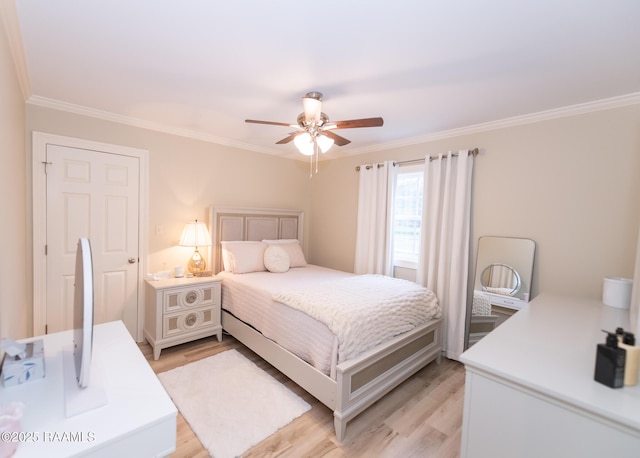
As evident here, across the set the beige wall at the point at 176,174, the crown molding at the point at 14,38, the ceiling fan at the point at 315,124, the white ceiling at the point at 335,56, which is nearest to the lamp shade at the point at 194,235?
the beige wall at the point at 176,174

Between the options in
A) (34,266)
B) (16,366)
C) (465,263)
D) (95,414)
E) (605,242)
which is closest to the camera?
(95,414)

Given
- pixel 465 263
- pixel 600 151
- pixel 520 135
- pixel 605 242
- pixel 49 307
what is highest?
pixel 520 135

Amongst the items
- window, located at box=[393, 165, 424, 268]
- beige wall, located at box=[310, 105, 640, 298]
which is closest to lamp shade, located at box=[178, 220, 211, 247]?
window, located at box=[393, 165, 424, 268]

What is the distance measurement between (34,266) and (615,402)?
3.94 m

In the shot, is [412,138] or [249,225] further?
[249,225]

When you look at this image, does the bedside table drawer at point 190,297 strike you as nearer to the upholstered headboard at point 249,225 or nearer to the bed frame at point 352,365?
the bed frame at point 352,365

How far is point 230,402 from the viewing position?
2.19m

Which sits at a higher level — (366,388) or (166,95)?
(166,95)

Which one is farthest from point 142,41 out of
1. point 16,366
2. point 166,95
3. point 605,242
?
point 605,242

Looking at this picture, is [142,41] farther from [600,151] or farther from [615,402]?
[600,151]

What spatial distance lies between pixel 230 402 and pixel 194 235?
1.81 m

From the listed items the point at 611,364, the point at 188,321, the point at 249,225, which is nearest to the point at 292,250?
the point at 249,225

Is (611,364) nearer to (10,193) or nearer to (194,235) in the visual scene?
(10,193)

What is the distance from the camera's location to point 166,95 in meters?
2.35
